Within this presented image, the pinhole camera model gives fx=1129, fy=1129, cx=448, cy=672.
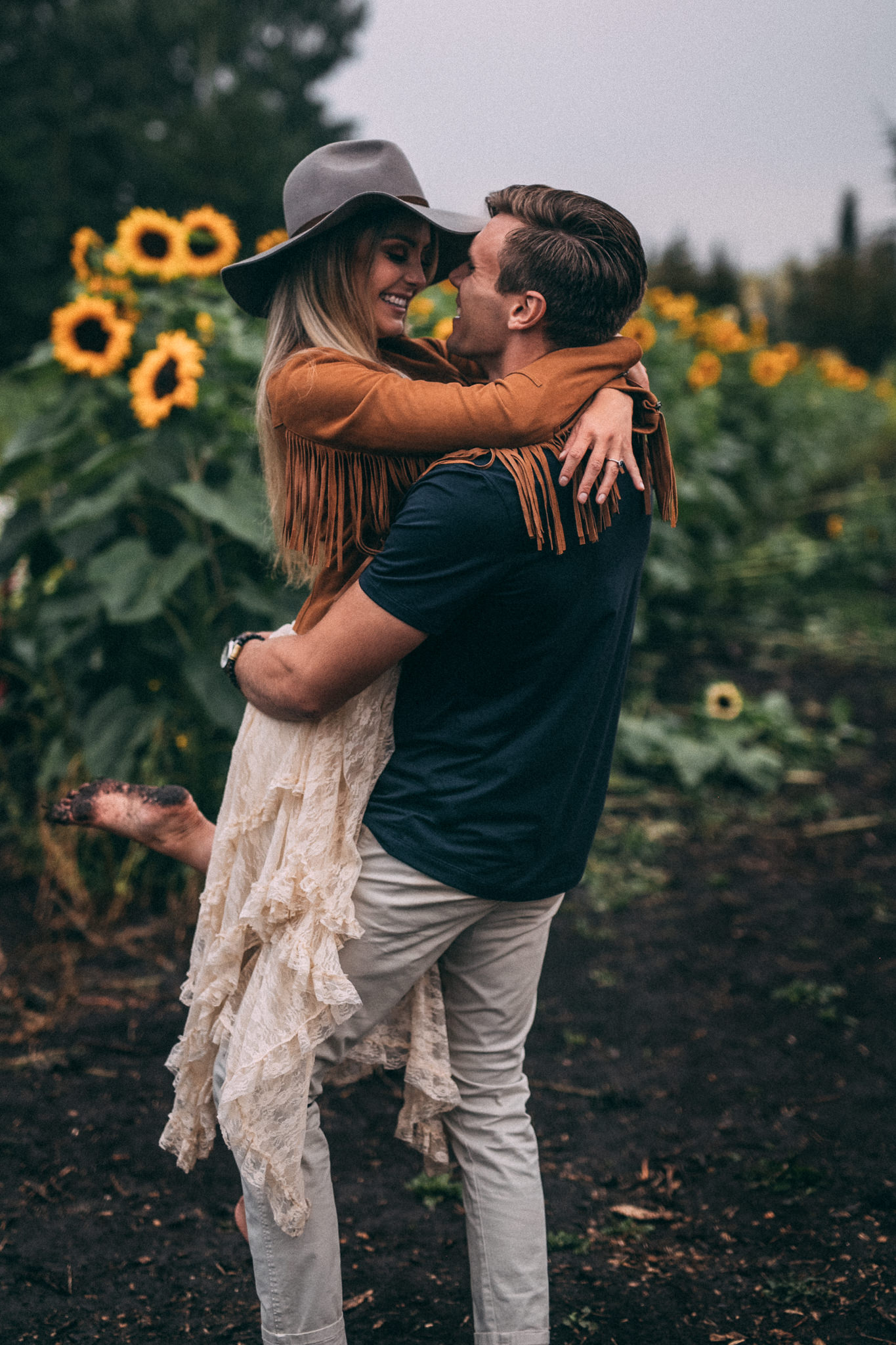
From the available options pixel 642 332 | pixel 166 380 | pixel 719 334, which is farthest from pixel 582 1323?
pixel 719 334

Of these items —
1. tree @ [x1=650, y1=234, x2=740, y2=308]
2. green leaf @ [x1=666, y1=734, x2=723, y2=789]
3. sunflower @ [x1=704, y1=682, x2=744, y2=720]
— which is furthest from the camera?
tree @ [x1=650, y1=234, x2=740, y2=308]

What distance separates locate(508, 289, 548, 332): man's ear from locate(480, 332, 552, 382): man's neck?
14mm

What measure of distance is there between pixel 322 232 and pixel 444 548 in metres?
0.56

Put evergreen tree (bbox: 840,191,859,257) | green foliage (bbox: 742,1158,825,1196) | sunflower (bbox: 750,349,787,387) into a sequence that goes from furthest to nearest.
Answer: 1. evergreen tree (bbox: 840,191,859,257)
2. sunflower (bbox: 750,349,787,387)
3. green foliage (bbox: 742,1158,825,1196)

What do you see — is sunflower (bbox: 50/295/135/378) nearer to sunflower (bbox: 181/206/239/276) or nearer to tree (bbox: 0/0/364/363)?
sunflower (bbox: 181/206/239/276)

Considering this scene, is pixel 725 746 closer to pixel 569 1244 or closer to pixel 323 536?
pixel 569 1244

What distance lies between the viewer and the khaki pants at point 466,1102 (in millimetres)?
1656

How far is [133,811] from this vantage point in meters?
1.89

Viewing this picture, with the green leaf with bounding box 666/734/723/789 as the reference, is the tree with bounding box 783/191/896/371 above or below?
above

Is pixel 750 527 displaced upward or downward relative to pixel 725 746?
upward

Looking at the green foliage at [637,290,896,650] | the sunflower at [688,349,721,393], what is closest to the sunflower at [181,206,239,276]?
the green foliage at [637,290,896,650]

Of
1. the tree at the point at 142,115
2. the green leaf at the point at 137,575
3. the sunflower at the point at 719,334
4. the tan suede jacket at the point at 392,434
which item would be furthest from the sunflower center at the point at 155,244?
the tree at the point at 142,115

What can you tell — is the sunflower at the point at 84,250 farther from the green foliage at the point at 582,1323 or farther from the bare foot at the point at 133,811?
the green foliage at the point at 582,1323

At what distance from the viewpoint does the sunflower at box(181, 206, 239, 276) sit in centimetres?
348
